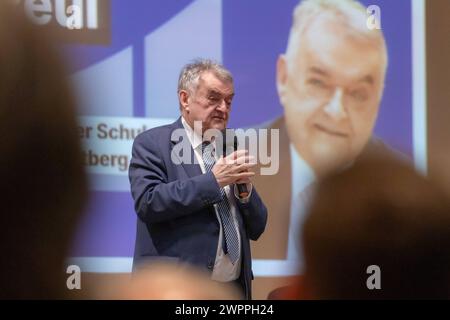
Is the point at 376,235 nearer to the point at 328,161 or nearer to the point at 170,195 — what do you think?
the point at 328,161

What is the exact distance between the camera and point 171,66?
2.41 m

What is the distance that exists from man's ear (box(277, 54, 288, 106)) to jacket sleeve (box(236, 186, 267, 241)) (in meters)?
0.69

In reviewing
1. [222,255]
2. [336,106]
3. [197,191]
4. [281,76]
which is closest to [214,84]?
[197,191]

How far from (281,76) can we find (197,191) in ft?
2.83

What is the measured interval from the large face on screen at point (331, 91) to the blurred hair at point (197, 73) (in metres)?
0.65

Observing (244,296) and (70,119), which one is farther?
(70,119)

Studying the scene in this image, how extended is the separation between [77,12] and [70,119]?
34cm

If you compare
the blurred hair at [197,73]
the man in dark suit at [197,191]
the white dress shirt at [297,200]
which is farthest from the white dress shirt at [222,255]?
the white dress shirt at [297,200]

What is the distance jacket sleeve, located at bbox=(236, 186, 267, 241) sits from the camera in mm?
1838

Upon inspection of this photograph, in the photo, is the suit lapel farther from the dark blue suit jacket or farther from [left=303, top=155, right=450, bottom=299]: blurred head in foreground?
[left=303, top=155, right=450, bottom=299]: blurred head in foreground

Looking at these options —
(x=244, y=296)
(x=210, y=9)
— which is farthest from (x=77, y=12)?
(x=244, y=296)

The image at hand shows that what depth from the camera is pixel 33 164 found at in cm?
233
